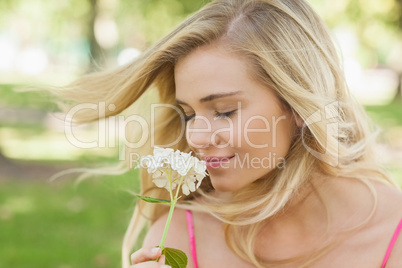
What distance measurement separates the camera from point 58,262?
4961 mm

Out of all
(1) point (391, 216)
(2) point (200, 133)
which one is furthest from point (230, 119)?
(1) point (391, 216)

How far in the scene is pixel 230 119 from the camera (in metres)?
2.63

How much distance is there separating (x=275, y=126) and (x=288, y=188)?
302mm

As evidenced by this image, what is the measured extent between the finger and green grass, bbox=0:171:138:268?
74.0 inches

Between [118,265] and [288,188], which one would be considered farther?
[118,265]

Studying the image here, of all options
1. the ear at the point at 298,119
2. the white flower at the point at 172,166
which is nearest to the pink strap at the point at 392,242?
the ear at the point at 298,119

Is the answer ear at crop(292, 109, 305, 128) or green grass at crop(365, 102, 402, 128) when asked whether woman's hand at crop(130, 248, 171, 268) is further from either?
green grass at crop(365, 102, 402, 128)

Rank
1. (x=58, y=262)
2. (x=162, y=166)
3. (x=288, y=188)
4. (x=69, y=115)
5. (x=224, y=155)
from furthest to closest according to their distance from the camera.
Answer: (x=58, y=262) < (x=69, y=115) < (x=288, y=188) < (x=224, y=155) < (x=162, y=166)

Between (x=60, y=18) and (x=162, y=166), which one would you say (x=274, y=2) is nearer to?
(x=162, y=166)

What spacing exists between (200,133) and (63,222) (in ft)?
12.3

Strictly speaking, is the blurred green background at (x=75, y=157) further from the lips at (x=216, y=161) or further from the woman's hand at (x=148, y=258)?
the woman's hand at (x=148, y=258)

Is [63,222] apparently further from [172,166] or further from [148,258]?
[172,166]

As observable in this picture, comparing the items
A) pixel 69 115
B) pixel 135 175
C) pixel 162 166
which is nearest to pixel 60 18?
pixel 135 175

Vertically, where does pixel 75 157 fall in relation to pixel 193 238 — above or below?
above
